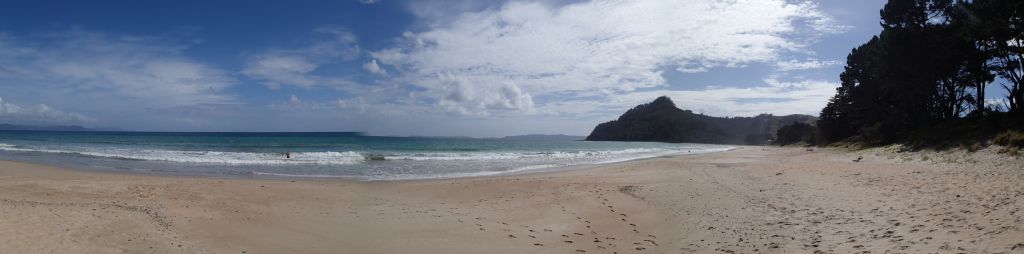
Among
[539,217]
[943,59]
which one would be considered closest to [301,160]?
[539,217]

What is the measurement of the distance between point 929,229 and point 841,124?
5238 centimetres

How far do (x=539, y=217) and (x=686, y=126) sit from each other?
452 ft

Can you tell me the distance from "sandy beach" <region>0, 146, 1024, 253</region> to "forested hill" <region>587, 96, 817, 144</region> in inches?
4513

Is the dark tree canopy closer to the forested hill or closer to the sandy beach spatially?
the sandy beach

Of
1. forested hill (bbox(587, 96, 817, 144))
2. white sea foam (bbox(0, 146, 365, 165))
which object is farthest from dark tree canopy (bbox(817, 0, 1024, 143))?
forested hill (bbox(587, 96, 817, 144))

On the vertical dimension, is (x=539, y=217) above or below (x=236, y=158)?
below

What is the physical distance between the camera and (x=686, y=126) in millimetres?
138875

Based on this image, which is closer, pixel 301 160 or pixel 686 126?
pixel 301 160

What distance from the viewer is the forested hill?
132m

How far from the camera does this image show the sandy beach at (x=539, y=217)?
6797 millimetres

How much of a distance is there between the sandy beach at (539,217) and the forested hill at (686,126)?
114624 millimetres

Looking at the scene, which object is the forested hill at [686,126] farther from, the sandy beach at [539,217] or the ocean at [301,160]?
the sandy beach at [539,217]

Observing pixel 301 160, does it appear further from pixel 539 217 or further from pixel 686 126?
pixel 686 126

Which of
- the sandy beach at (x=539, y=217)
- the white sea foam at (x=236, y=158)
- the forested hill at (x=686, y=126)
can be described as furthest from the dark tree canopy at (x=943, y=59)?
the forested hill at (x=686, y=126)
